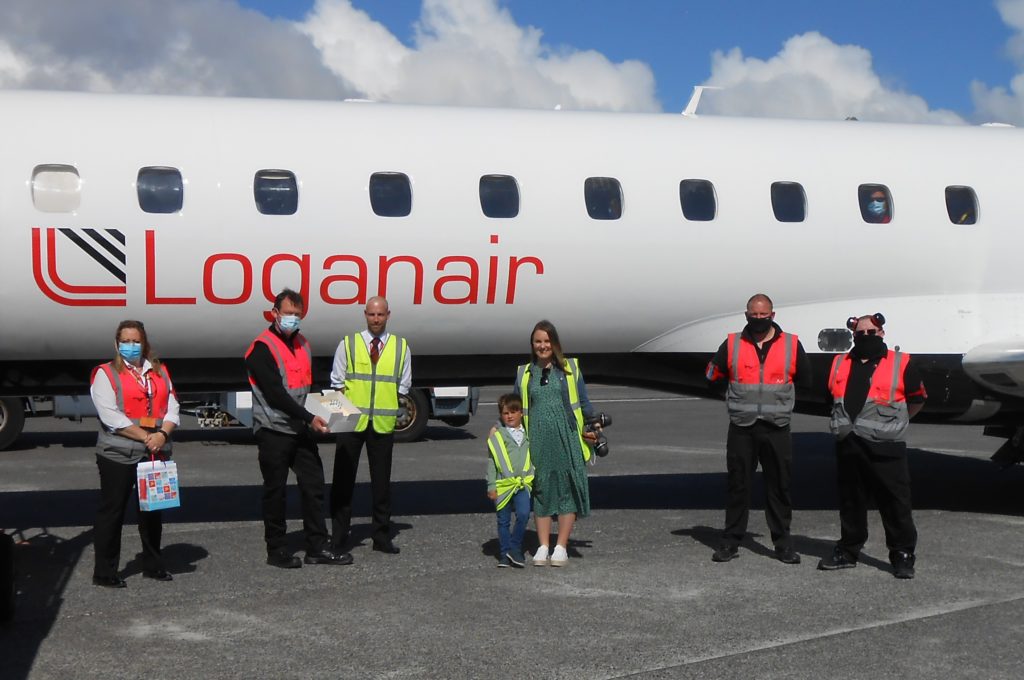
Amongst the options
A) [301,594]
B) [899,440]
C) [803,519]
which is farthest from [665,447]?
[301,594]

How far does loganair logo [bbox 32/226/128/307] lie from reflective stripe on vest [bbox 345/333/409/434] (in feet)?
5.58

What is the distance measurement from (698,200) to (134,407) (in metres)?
4.66

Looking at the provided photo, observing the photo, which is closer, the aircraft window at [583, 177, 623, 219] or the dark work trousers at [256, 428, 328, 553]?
the dark work trousers at [256, 428, 328, 553]


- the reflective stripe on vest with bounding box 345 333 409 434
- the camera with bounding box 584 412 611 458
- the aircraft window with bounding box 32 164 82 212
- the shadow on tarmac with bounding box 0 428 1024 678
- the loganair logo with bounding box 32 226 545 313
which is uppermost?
the aircraft window with bounding box 32 164 82 212

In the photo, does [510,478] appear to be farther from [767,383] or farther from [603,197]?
[603,197]

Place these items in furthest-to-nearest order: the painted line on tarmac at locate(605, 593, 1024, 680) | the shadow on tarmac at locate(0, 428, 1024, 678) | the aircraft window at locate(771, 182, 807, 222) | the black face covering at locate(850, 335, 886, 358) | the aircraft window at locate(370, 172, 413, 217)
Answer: the aircraft window at locate(771, 182, 807, 222) < the aircraft window at locate(370, 172, 413, 217) < the black face covering at locate(850, 335, 886, 358) < the shadow on tarmac at locate(0, 428, 1024, 678) < the painted line on tarmac at locate(605, 593, 1024, 680)

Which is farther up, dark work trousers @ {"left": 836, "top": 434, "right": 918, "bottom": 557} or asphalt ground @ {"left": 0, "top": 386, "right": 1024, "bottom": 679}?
dark work trousers @ {"left": 836, "top": 434, "right": 918, "bottom": 557}

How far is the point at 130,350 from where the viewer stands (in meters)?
7.67

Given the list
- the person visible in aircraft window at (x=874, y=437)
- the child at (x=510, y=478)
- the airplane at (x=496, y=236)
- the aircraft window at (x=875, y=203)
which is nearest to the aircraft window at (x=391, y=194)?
the airplane at (x=496, y=236)

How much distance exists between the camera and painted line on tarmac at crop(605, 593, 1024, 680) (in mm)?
5825

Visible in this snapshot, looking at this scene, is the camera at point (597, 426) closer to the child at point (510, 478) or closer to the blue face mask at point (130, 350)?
the child at point (510, 478)

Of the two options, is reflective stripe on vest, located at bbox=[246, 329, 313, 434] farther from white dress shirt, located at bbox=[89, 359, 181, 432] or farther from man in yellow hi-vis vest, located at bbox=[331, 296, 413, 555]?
white dress shirt, located at bbox=[89, 359, 181, 432]

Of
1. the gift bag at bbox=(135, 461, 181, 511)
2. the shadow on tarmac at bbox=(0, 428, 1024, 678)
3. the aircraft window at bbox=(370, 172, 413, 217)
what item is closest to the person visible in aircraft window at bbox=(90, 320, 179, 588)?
the gift bag at bbox=(135, 461, 181, 511)

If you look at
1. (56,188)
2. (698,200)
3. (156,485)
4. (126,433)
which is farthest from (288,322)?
(698,200)
